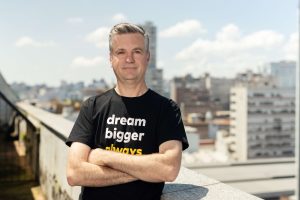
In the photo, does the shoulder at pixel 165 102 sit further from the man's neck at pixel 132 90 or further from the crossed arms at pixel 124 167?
the crossed arms at pixel 124 167

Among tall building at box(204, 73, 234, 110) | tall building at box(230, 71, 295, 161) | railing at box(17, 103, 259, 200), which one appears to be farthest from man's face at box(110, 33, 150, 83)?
tall building at box(204, 73, 234, 110)

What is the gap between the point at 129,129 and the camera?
2080mm

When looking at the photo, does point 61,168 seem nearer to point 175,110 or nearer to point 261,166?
point 175,110

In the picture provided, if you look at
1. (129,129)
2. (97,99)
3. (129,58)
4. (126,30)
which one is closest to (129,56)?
(129,58)

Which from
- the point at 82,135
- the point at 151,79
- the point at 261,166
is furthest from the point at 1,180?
the point at 151,79

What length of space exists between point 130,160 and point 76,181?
36 cm

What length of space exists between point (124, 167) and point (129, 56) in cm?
67

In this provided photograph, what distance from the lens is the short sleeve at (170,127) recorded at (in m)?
2.02

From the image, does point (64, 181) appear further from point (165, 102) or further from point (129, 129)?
point (165, 102)

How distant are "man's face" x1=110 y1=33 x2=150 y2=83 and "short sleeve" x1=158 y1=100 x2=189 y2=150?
0.92ft

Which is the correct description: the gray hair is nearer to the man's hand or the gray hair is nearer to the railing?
the man's hand

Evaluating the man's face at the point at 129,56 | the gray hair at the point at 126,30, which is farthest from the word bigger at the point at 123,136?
the gray hair at the point at 126,30

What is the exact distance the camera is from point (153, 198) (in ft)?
6.91

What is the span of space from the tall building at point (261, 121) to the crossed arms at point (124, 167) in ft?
339
